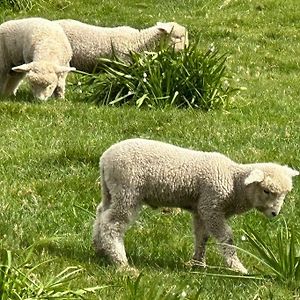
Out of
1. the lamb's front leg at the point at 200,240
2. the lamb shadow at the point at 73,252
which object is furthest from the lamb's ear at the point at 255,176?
the lamb shadow at the point at 73,252

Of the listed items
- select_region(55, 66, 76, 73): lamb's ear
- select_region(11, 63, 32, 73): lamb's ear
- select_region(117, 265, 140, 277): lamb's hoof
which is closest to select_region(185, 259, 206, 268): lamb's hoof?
select_region(117, 265, 140, 277): lamb's hoof

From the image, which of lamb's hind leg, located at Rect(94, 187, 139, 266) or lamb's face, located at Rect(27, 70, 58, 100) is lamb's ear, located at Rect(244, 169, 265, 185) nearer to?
lamb's hind leg, located at Rect(94, 187, 139, 266)

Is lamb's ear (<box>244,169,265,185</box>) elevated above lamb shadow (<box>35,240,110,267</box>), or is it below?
above

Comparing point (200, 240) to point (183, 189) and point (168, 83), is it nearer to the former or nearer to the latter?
point (183, 189)

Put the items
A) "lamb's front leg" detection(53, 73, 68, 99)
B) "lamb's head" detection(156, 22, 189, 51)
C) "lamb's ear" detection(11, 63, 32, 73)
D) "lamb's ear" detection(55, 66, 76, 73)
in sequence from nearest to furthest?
"lamb's ear" detection(11, 63, 32, 73) → "lamb's ear" detection(55, 66, 76, 73) → "lamb's front leg" detection(53, 73, 68, 99) → "lamb's head" detection(156, 22, 189, 51)

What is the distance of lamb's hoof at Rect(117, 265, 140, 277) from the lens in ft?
18.8

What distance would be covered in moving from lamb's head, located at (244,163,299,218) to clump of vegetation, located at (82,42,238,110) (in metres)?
4.60

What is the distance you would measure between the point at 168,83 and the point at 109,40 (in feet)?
6.54

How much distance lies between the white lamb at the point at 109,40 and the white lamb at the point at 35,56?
49cm

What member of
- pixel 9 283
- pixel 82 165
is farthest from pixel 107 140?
pixel 9 283

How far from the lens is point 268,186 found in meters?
6.12

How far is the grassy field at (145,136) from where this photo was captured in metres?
5.64

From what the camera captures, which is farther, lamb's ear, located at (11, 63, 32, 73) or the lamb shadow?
lamb's ear, located at (11, 63, 32, 73)

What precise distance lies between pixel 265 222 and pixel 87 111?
3860 mm
